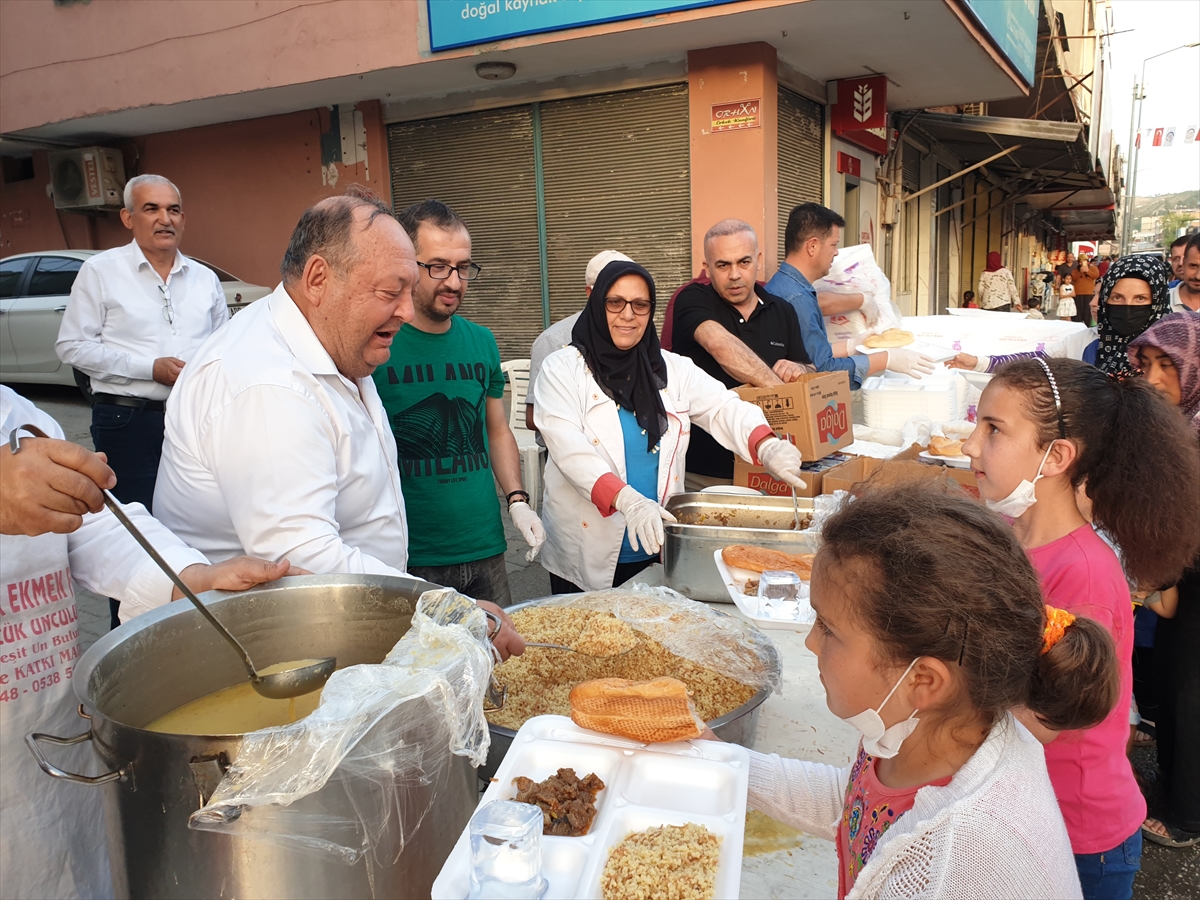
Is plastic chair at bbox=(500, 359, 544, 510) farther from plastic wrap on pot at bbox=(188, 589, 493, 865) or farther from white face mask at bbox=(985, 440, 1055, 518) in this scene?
plastic wrap on pot at bbox=(188, 589, 493, 865)

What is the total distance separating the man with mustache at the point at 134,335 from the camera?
397 cm

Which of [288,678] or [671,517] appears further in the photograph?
[671,517]

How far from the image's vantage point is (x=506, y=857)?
3.34 ft

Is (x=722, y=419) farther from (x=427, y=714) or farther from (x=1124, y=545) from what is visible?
(x=427, y=714)

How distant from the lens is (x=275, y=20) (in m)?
8.02

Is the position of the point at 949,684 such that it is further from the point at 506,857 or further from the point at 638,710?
the point at 506,857

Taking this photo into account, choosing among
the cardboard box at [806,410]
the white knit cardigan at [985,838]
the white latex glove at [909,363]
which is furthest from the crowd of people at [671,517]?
the white latex glove at [909,363]

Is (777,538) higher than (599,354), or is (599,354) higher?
(599,354)

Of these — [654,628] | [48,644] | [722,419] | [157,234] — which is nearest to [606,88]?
[157,234]

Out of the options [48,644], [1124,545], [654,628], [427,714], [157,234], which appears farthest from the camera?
[157,234]

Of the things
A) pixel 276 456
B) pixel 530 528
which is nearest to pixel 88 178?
pixel 530 528

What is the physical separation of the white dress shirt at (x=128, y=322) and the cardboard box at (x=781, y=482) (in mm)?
2730

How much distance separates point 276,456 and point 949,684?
1.34m

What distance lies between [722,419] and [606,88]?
5405 mm
